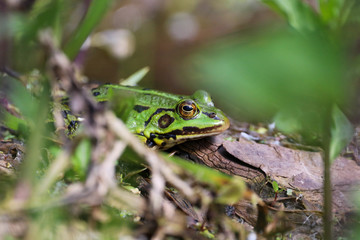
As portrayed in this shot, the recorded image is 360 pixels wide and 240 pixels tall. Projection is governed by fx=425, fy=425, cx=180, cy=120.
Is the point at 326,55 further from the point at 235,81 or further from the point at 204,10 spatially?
the point at 204,10

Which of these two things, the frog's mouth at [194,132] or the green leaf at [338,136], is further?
the frog's mouth at [194,132]

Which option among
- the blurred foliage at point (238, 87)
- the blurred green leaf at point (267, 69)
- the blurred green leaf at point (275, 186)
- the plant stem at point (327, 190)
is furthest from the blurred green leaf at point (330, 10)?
the blurred green leaf at point (275, 186)

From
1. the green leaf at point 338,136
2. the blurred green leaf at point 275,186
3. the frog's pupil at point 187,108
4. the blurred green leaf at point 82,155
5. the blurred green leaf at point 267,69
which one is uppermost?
the frog's pupil at point 187,108

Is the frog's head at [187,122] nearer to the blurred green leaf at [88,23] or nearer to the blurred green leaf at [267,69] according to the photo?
the blurred green leaf at [88,23]

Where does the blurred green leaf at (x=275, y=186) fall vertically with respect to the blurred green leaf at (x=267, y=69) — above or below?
below

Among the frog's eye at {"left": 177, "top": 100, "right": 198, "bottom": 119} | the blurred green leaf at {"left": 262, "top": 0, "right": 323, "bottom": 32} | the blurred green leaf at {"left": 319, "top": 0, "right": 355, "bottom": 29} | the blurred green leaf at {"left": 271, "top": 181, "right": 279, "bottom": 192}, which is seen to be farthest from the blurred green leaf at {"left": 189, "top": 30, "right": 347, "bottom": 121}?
the frog's eye at {"left": 177, "top": 100, "right": 198, "bottom": 119}

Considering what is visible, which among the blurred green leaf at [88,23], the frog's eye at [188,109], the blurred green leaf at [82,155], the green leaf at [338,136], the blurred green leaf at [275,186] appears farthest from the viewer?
the frog's eye at [188,109]
